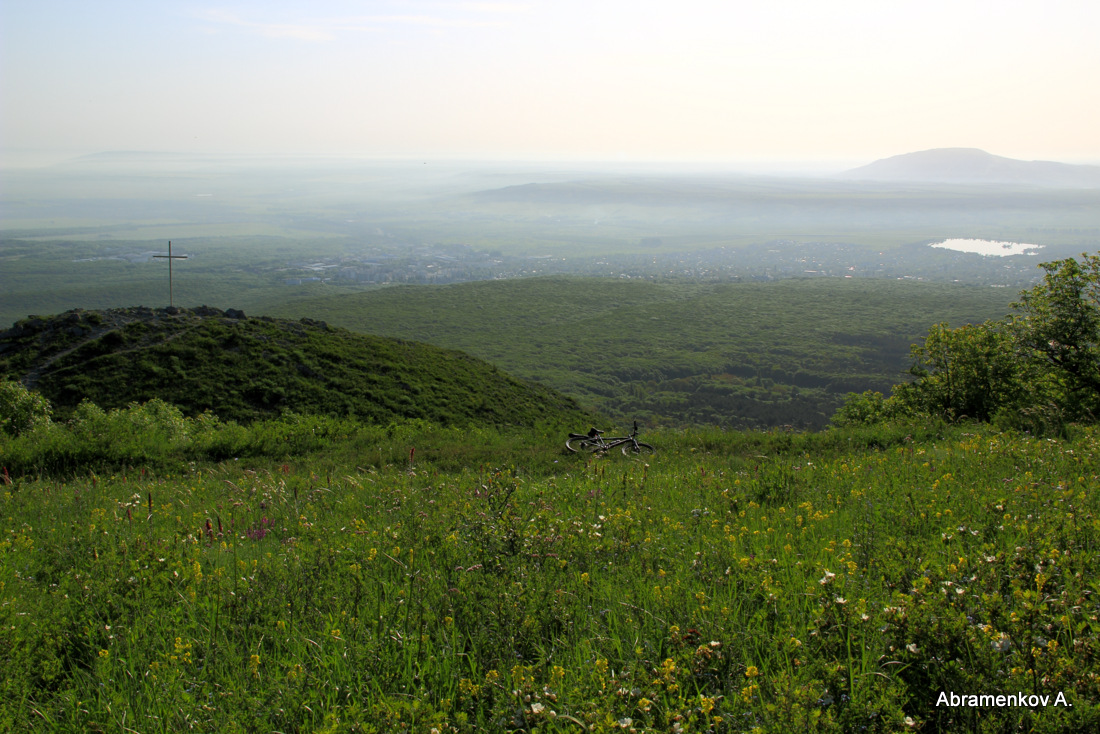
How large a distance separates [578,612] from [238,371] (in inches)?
758

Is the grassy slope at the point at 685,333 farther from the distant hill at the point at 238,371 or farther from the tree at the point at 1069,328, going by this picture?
the tree at the point at 1069,328

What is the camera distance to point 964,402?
16.7 meters

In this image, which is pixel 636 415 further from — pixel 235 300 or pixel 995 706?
pixel 235 300

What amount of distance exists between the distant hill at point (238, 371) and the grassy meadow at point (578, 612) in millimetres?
12875

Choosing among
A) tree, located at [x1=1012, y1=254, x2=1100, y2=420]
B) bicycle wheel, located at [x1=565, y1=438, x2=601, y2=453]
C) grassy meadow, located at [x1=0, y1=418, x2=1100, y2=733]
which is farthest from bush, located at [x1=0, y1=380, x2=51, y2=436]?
tree, located at [x1=1012, y1=254, x2=1100, y2=420]

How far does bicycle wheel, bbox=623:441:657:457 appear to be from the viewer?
11325mm

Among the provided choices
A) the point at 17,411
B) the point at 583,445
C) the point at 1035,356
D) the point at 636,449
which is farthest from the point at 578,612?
the point at 1035,356

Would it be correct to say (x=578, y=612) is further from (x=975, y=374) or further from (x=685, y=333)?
(x=685, y=333)

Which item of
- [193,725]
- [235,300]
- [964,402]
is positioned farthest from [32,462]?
[235,300]

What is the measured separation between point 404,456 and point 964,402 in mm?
15254

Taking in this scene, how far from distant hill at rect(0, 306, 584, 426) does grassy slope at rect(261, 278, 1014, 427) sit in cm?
2200

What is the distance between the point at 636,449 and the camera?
1166 centimetres

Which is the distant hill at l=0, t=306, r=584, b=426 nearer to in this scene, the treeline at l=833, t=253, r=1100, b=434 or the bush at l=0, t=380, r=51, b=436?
the bush at l=0, t=380, r=51, b=436

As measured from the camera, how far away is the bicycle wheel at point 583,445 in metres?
11.6
